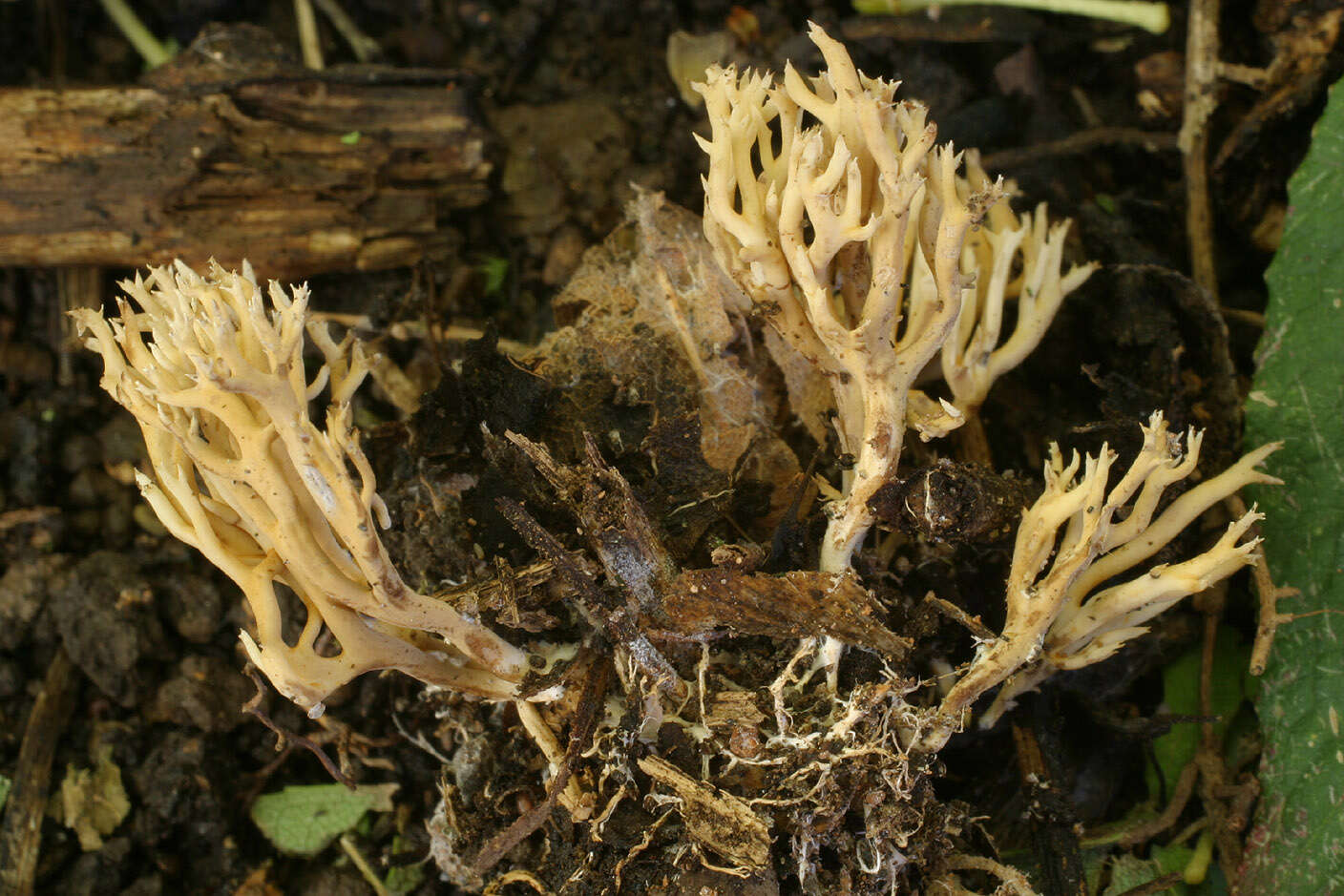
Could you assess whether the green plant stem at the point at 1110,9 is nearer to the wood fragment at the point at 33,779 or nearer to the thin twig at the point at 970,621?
the thin twig at the point at 970,621

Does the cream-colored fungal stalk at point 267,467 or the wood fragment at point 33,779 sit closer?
the cream-colored fungal stalk at point 267,467

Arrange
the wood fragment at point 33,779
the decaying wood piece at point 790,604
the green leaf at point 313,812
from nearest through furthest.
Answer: the decaying wood piece at point 790,604 → the wood fragment at point 33,779 → the green leaf at point 313,812

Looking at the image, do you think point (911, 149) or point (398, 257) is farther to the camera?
point (398, 257)

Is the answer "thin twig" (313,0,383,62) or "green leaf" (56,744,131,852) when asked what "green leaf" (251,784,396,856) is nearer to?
"green leaf" (56,744,131,852)

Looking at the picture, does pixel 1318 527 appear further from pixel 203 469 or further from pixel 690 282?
pixel 203 469

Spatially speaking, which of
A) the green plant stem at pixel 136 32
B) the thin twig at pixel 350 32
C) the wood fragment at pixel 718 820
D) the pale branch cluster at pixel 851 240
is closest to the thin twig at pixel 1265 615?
the pale branch cluster at pixel 851 240

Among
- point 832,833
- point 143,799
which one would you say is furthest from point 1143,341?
point 143,799
